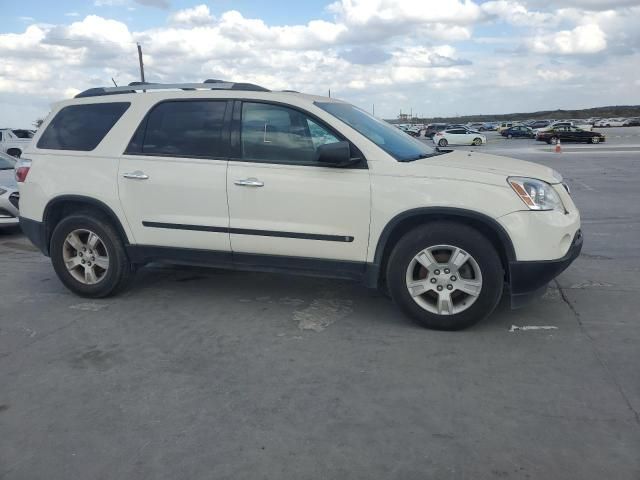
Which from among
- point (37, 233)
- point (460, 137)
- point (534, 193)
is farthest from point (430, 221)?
point (460, 137)

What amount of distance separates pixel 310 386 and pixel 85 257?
2.87 m

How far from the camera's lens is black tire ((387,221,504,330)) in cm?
435

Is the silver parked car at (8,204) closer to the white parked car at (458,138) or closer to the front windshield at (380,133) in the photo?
the front windshield at (380,133)

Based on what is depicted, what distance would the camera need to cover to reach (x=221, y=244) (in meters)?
4.97

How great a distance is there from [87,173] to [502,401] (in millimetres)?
3934

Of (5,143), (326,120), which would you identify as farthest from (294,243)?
(5,143)

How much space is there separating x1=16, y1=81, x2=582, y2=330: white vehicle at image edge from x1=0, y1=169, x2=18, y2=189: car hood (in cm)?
409

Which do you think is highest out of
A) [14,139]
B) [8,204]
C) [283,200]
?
[283,200]

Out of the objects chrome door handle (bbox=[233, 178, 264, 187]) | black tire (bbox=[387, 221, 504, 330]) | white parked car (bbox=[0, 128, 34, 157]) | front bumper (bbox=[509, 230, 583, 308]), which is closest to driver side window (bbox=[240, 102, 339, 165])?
chrome door handle (bbox=[233, 178, 264, 187])

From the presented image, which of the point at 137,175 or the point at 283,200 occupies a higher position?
the point at 137,175

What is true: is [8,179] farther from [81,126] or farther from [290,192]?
[290,192]

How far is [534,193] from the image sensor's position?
4.33 metres

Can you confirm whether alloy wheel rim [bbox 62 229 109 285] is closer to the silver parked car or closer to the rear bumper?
the rear bumper

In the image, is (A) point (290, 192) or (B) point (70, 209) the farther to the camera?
(B) point (70, 209)
